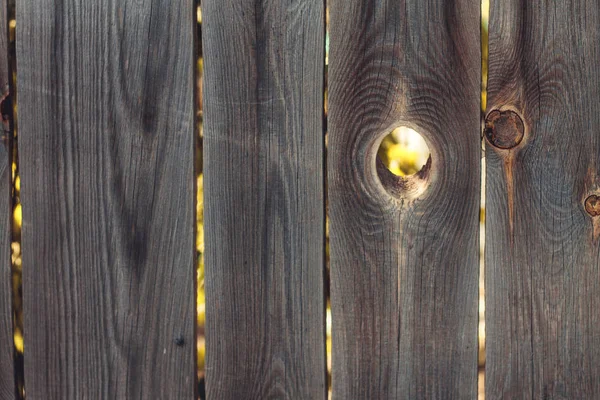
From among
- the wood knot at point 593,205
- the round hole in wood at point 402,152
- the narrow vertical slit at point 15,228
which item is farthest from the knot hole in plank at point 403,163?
the narrow vertical slit at point 15,228

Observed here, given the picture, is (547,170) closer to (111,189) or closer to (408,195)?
(408,195)

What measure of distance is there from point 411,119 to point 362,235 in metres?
0.27

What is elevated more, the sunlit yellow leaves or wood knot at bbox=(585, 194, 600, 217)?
wood knot at bbox=(585, 194, 600, 217)

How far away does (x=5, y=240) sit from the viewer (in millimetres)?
1276

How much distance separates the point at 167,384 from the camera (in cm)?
127

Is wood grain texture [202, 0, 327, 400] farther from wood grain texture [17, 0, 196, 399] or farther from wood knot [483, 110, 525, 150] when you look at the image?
wood knot [483, 110, 525, 150]

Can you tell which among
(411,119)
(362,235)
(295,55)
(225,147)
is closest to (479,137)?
(411,119)

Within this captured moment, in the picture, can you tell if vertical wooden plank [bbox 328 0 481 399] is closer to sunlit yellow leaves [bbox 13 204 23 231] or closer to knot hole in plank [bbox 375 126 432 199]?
knot hole in plank [bbox 375 126 432 199]

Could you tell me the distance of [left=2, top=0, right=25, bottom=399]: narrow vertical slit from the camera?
4.17 ft

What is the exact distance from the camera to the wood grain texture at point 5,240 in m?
1.26

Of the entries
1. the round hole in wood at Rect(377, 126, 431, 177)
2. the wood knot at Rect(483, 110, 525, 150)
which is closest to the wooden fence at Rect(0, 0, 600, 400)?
the wood knot at Rect(483, 110, 525, 150)

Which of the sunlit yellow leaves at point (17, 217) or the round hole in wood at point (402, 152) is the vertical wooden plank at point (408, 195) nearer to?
the round hole in wood at point (402, 152)

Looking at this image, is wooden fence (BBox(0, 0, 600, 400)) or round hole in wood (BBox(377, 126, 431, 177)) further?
round hole in wood (BBox(377, 126, 431, 177))

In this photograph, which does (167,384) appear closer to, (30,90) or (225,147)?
(225,147)
